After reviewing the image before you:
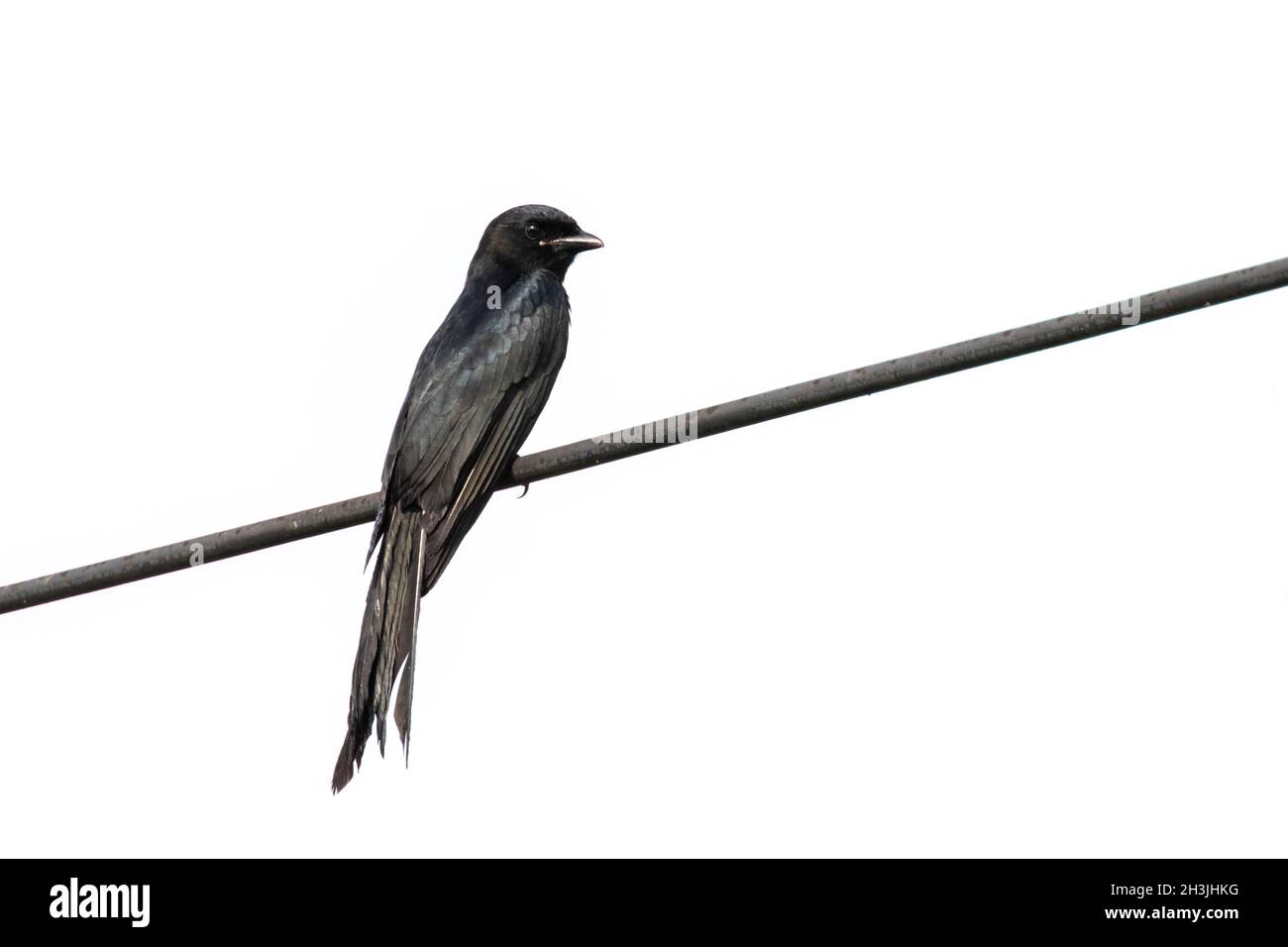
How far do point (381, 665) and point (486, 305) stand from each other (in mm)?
2267

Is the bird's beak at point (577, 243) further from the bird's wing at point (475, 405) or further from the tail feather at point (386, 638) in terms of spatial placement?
the tail feather at point (386, 638)

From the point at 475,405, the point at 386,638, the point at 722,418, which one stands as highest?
the point at 475,405

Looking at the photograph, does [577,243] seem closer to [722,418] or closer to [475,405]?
[475,405]

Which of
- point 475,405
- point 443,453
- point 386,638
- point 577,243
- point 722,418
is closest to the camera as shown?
point 722,418

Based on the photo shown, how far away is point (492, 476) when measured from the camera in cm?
664

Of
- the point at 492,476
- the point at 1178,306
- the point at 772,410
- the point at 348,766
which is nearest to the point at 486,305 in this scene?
the point at 492,476

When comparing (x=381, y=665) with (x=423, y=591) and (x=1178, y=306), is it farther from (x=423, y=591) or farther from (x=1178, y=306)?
(x=1178, y=306)

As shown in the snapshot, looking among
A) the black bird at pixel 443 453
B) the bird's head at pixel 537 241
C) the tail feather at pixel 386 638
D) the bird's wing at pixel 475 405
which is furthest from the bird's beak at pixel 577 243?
the tail feather at pixel 386 638

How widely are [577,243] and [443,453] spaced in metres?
2.18

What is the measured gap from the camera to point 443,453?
668 centimetres

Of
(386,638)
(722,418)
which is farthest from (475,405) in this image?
(722,418)

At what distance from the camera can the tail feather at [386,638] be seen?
6070 millimetres

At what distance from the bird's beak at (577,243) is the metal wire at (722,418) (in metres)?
3.01

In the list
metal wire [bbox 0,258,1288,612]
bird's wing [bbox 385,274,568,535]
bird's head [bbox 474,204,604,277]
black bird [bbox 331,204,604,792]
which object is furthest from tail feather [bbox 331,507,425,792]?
bird's head [bbox 474,204,604,277]
